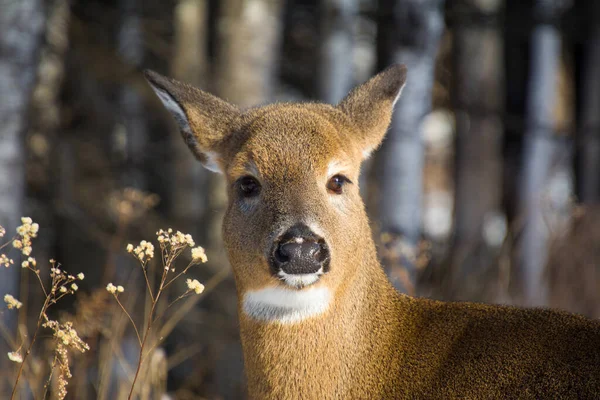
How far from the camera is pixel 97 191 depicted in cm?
1412

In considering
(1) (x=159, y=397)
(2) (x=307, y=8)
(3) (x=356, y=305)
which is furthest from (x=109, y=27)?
(3) (x=356, y=305)

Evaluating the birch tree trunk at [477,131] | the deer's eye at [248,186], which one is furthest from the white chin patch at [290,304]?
the birch tree trunk at [477,131]

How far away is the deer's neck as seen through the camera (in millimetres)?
4102

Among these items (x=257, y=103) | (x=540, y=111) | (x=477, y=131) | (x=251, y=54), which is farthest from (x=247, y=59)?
(x=477, y=131)

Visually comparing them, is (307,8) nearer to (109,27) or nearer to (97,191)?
(109,27)

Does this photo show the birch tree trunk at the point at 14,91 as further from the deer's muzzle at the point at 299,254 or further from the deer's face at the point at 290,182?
the deer's muzzle at the point at 299,254

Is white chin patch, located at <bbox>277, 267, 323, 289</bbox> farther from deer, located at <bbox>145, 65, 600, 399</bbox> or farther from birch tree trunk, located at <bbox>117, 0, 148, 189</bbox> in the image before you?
birch tree trunk, located at <bbox>117, 0, 148, 189</bbox>

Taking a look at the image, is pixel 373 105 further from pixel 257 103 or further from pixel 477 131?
pixel 477 131

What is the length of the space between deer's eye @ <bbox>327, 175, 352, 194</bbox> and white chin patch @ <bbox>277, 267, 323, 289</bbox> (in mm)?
695

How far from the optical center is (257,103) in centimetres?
838

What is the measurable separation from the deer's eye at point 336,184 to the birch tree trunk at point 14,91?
4.00 meters

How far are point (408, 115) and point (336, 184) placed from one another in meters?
3.89

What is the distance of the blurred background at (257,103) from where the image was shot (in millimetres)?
8336

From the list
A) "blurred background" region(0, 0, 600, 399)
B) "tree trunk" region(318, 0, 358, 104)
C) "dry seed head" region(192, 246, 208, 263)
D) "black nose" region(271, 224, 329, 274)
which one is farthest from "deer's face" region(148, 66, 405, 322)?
"tree trunk" region(318, 0, 358, 104)
